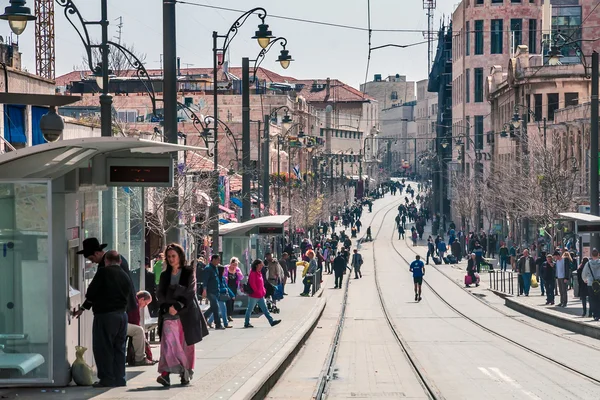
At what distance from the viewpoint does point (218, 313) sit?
80.1ft

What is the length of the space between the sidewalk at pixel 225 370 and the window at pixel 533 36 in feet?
263

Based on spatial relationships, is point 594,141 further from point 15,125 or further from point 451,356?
point 15,125

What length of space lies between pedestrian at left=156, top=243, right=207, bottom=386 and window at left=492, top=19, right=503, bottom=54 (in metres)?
92.2

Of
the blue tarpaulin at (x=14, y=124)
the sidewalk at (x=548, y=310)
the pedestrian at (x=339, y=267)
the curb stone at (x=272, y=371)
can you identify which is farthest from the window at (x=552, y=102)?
the curb stone at (x=272, y=371)

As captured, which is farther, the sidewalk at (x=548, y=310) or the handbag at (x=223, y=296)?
the sidewalk at (x=548, y=310)

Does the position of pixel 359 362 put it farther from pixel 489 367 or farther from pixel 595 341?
pixel 595 341

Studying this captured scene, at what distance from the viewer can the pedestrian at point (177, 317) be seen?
1338 centimetres

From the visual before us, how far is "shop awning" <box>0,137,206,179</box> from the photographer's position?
12242mm

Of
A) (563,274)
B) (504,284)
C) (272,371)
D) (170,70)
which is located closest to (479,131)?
(504,284)

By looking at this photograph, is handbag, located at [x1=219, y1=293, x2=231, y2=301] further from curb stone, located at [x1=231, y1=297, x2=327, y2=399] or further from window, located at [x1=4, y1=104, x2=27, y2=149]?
window, located at [x1=4, y1=104, x2=27, y2=149]

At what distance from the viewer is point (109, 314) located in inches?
518

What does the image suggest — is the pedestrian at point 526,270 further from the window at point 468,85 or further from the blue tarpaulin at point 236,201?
the window at point 468,85

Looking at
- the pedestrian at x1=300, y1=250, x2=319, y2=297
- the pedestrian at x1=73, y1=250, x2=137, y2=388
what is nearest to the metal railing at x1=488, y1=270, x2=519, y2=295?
the pedestrian at x1=300, y1=250, x2=319, y2=297

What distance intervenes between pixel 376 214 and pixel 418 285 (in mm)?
82680
